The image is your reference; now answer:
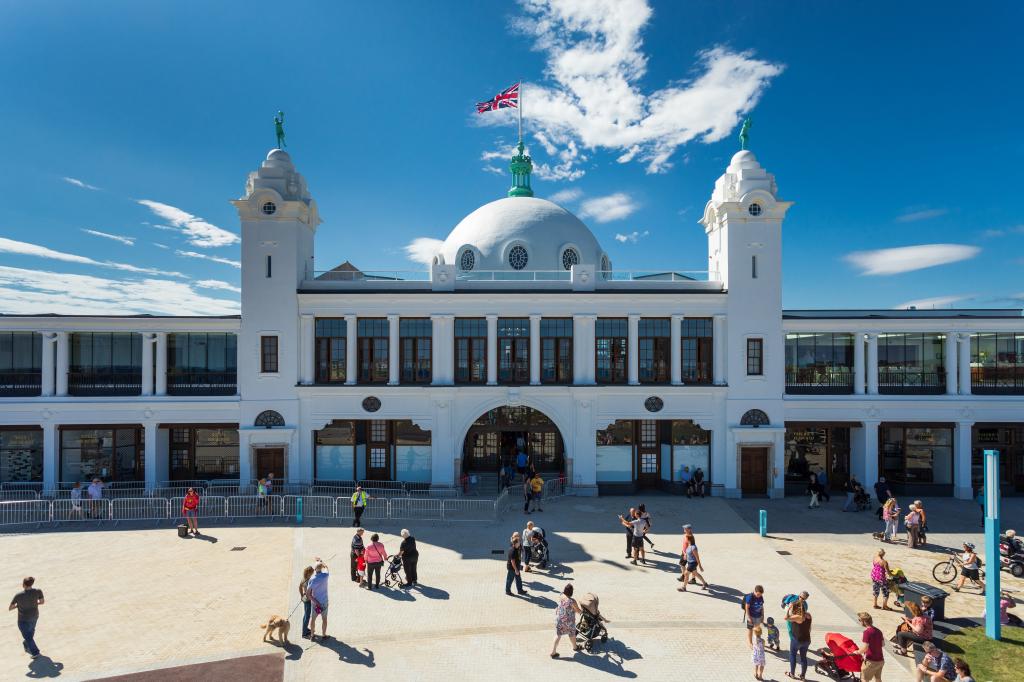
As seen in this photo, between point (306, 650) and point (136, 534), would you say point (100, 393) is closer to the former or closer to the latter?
point (136, 534)

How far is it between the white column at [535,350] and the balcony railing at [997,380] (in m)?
23.0

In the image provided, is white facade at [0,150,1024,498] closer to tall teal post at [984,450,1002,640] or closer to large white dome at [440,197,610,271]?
large white dome at [440,197,610,271]

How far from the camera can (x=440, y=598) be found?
15719 millimetres

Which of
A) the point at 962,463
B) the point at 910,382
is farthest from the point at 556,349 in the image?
the point at 962,463

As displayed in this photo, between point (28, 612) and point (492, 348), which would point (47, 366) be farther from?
point (492, 348)

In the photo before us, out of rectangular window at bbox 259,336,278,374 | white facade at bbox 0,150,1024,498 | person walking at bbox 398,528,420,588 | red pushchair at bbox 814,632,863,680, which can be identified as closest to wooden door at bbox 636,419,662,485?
white facade at bbox 0,150,1024,498

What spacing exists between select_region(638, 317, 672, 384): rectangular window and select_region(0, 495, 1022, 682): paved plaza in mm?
7718

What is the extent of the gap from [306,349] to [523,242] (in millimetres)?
14420

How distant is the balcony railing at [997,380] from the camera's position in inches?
1136

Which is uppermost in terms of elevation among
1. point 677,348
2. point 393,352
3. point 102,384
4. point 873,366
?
point 677,348

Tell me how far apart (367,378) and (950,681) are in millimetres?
24540

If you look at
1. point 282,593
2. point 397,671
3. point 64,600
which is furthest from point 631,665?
point 64,600

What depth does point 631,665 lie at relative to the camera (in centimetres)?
1234

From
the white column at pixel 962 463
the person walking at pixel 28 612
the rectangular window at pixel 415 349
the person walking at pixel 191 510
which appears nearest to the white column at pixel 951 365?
the white column at pixel 962 463
